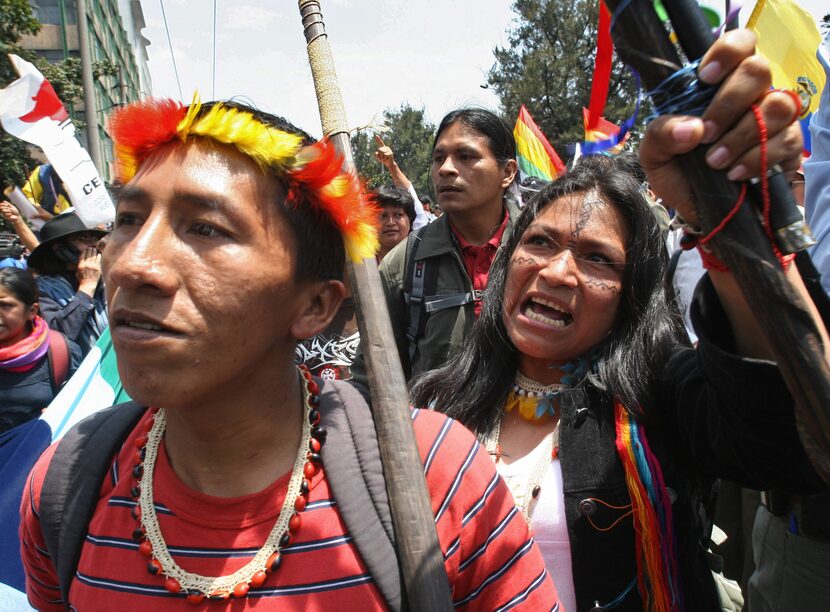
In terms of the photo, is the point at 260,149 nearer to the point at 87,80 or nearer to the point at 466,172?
the point at 466,172

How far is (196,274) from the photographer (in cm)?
120

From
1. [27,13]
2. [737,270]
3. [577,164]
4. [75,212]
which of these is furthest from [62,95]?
[737,270]

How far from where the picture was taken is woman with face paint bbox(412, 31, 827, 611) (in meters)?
1.24

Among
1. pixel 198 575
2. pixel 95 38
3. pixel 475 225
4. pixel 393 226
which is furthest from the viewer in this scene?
pixel 95 38

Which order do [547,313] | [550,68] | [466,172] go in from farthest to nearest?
[550,68] → [466,172] → [547,313]

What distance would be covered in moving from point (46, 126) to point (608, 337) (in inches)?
229

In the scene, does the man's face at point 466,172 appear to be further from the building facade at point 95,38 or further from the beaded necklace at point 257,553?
the building facade at point 95,38

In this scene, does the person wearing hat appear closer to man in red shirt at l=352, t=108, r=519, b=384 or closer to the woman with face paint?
man in red shirt at l=352, t=108, r=519, b=384

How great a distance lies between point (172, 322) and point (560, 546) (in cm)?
112

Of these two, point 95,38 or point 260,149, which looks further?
point 95,38

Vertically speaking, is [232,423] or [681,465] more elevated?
[232,423]

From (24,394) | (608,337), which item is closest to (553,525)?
(608,337)

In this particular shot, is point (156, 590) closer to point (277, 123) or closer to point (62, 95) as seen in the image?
point (277, 123)

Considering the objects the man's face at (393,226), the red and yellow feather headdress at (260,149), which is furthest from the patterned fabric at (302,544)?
the man's face at (393,226)
